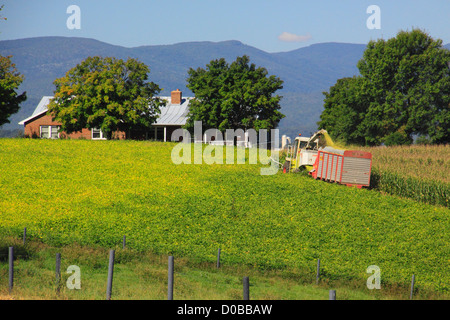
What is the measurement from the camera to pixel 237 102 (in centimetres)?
7144

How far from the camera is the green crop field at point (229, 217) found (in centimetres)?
2658

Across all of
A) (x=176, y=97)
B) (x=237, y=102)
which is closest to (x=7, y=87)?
(x=176, y=97)

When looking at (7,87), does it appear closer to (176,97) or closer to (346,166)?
(176,97)

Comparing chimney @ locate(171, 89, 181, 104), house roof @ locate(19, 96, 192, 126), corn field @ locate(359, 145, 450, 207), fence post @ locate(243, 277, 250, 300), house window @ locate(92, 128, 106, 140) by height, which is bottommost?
corn field @ locate(359, 145, 450, 207)

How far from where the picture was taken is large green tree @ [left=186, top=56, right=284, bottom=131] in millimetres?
71438

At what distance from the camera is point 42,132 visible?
8300 centimetres

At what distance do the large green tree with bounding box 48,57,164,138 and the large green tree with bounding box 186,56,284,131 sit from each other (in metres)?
6.78

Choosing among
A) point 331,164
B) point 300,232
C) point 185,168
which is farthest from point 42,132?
point 300,232

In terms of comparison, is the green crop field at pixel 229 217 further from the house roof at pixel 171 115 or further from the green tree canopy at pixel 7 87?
the house roof at pixel 171 115

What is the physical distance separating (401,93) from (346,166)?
35.5 m

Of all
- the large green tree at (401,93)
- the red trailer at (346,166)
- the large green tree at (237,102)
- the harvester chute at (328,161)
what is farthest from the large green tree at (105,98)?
the large green tree at (401,93)

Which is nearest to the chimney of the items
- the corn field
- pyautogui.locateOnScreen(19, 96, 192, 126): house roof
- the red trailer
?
pyautogui.locateOnScreen(19, 96, 192, 126): house roof

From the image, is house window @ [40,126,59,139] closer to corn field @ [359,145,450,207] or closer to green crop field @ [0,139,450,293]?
green crop field @ [0,139,450,293]

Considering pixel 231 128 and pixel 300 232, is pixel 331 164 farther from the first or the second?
pixel 231 128
